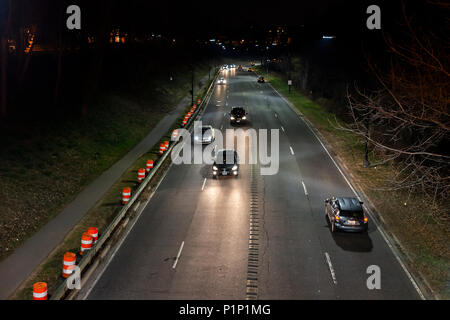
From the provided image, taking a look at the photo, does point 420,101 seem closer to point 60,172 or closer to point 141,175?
point 141,175

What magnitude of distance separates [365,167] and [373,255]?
1328 cm

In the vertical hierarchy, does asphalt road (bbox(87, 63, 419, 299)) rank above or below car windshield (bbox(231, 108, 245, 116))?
below

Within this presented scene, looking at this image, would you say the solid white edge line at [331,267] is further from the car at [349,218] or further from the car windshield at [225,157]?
the car windshield at [225,157]

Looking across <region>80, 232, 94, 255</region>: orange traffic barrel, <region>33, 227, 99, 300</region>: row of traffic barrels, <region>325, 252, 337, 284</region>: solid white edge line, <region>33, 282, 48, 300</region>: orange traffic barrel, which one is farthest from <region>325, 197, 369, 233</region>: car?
<region>33, 282, 48, 300</region>: orange traffic barrel

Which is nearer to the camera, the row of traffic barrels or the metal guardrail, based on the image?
the row of traffic barrels

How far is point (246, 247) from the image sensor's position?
18.0 m

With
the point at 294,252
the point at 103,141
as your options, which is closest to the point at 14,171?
the point at 103,141

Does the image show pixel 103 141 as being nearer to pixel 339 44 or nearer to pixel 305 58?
pixel 339 44

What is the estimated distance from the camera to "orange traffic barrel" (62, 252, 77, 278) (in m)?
14.6

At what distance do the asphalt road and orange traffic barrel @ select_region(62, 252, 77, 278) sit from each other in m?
0.96

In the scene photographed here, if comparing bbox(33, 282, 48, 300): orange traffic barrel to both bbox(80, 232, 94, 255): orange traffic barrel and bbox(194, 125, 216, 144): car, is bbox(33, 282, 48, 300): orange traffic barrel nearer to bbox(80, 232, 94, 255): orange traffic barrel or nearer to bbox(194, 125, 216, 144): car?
bbox(80, 232, 94, 255): orange traffic barrel

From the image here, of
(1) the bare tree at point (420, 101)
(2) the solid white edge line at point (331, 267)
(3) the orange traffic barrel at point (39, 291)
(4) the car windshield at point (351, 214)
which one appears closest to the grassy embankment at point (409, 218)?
(1) the bare tree at point (420, 101)

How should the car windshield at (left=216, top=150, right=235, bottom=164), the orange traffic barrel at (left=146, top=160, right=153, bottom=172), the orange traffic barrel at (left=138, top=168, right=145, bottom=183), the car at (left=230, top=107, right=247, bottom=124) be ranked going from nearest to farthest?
the orange traffic barrel at (left=138, top=168, right=145, bottom=183) < the orange traffic barrel at (left=146, top=160, right=153, bottom=172) < the car windshield at (left=216, top=150, right=235, bottom=164) < the car at (left=230, top=107, right=247, bottom=124)

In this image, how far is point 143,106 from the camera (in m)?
50.3
